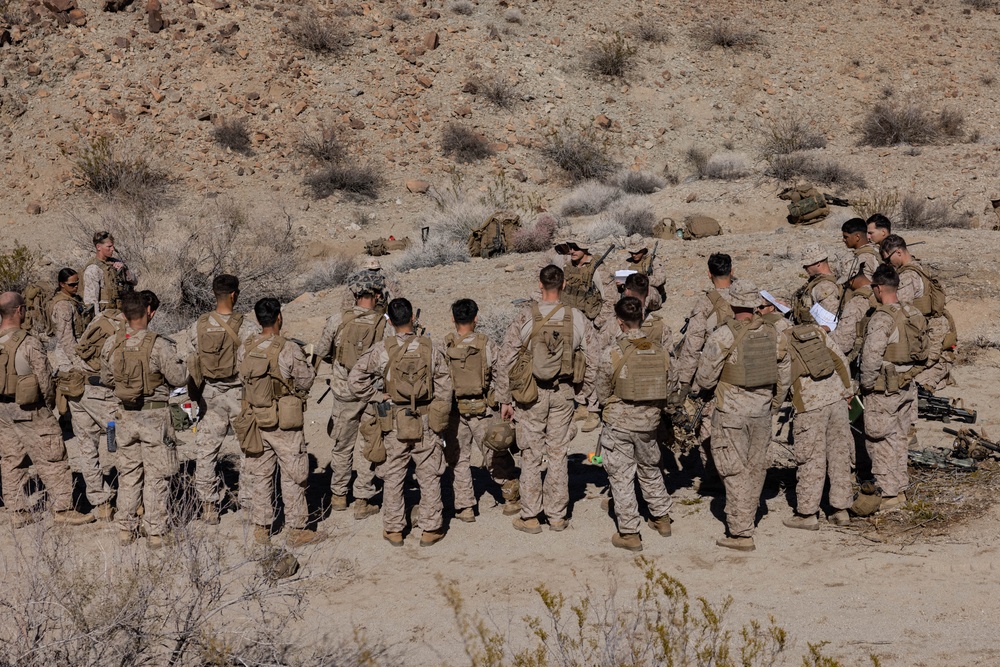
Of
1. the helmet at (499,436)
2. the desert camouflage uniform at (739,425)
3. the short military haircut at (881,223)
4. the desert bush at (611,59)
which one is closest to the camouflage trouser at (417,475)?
the helmet at (499,436)

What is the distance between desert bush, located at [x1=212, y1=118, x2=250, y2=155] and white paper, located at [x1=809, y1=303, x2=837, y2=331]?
17850 mm

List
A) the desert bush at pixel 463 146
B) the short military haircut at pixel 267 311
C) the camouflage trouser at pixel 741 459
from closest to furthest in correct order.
A: 1. the camouflage trouser at pixel 741 459
2. the short military haircut at pixel 267 311
3. the desert bush at pixel 463 146

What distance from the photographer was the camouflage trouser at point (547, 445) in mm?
7230

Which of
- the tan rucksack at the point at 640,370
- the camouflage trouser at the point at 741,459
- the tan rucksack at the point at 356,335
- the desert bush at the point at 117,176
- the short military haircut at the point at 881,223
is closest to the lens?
the tan rucksack at the point at 640,370

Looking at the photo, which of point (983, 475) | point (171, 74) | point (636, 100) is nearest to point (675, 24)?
point (636, 100)

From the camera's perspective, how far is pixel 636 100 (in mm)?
25391

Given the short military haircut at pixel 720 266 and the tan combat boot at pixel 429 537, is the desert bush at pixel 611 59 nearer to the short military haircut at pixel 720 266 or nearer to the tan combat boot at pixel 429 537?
the short military haircut at pixel 720 266

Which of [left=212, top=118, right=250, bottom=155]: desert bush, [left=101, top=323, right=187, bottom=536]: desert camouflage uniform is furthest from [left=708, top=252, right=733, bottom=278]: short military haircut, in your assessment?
[left=212, top=118, right=250, bottom=155]: desert bush

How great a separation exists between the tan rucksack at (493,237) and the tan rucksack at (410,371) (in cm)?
921

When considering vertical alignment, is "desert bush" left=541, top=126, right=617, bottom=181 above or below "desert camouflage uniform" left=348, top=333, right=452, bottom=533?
below

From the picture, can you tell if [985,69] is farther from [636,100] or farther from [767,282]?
[767,282]

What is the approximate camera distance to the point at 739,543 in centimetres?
688

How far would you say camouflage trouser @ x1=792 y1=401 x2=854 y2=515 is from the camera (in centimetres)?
695

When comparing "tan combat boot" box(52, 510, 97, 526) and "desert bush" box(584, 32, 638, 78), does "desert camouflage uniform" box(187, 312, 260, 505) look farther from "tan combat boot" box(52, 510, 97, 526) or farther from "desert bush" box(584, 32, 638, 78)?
"desert bush" box(584, 32, 638, 78)
